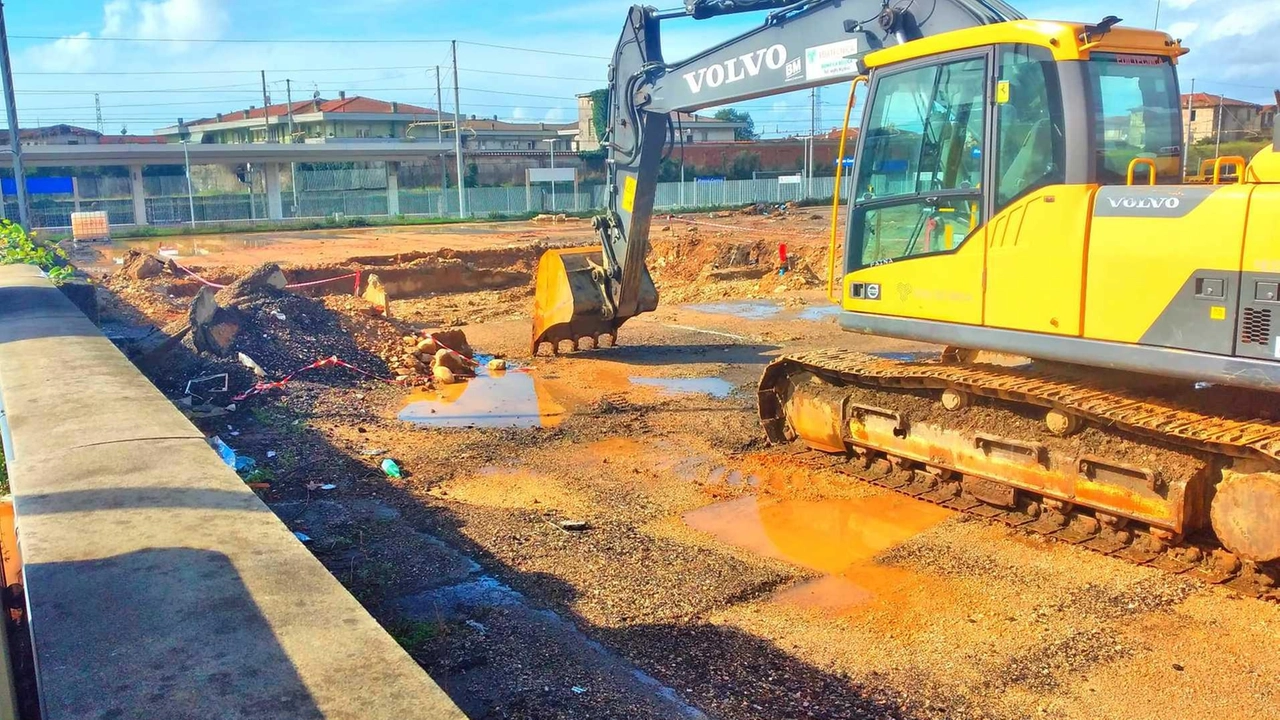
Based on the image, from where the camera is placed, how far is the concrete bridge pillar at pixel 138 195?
42.7 meters

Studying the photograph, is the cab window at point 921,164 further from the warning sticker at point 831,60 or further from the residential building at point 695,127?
the residential building at point 695,127

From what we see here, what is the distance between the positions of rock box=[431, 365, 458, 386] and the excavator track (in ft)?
15.3

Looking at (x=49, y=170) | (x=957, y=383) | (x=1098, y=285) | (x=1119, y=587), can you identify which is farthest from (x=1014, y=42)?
(x=49, y=170)

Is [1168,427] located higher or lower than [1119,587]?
higher

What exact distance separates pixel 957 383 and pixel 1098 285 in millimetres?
1214

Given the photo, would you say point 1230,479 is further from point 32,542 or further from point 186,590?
point 32,542

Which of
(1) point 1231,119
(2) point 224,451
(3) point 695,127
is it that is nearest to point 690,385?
(2) point 224,451

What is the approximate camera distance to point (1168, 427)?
530 cm

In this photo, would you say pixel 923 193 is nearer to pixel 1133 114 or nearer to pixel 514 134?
pixel 1133 114

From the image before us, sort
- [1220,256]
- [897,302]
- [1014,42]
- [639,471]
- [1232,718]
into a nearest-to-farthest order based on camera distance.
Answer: [1232,718] < [1220,256] < [1014,42] < [897,302] < [639,471]

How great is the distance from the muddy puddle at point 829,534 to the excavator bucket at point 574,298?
18.0 feet

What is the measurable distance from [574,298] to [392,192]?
37.7m

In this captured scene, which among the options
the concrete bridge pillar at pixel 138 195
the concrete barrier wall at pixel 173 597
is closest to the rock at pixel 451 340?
the concrete barrier wall at pixel 173 597

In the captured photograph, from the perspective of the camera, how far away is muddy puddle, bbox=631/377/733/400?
34.9ft
